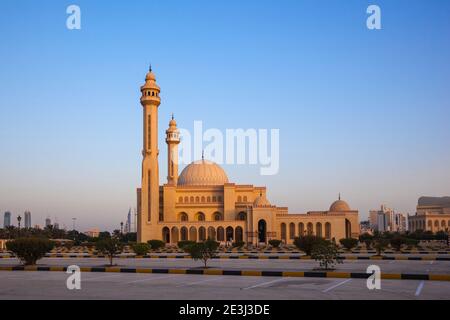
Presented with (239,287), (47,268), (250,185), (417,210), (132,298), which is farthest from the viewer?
(417,210)

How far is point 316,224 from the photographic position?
59.4m

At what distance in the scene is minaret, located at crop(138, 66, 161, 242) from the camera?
52.8 metres

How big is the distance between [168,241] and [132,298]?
48214 millimetres

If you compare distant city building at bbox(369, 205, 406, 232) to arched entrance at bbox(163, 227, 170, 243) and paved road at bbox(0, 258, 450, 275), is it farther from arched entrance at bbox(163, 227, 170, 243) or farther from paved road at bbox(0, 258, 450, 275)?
paved road at bbox(0, 258, 450, 275)

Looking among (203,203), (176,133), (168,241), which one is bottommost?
(168,241)

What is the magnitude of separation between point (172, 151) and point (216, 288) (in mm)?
52003

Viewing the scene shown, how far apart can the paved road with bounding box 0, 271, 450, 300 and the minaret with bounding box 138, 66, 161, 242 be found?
37.6 m

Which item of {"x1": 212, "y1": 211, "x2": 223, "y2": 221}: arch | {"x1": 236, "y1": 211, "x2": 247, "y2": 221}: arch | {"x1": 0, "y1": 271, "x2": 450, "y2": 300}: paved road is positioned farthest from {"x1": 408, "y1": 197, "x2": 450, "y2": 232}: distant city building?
{"x1": 0, "y1": 271, "x2": 450, "y2": 300}: paved road

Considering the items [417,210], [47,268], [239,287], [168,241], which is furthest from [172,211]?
[417,210]

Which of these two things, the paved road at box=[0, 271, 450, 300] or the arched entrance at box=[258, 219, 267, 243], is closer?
the paved road at box=[0, 271, 450, 300]

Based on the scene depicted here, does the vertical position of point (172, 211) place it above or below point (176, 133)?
below
